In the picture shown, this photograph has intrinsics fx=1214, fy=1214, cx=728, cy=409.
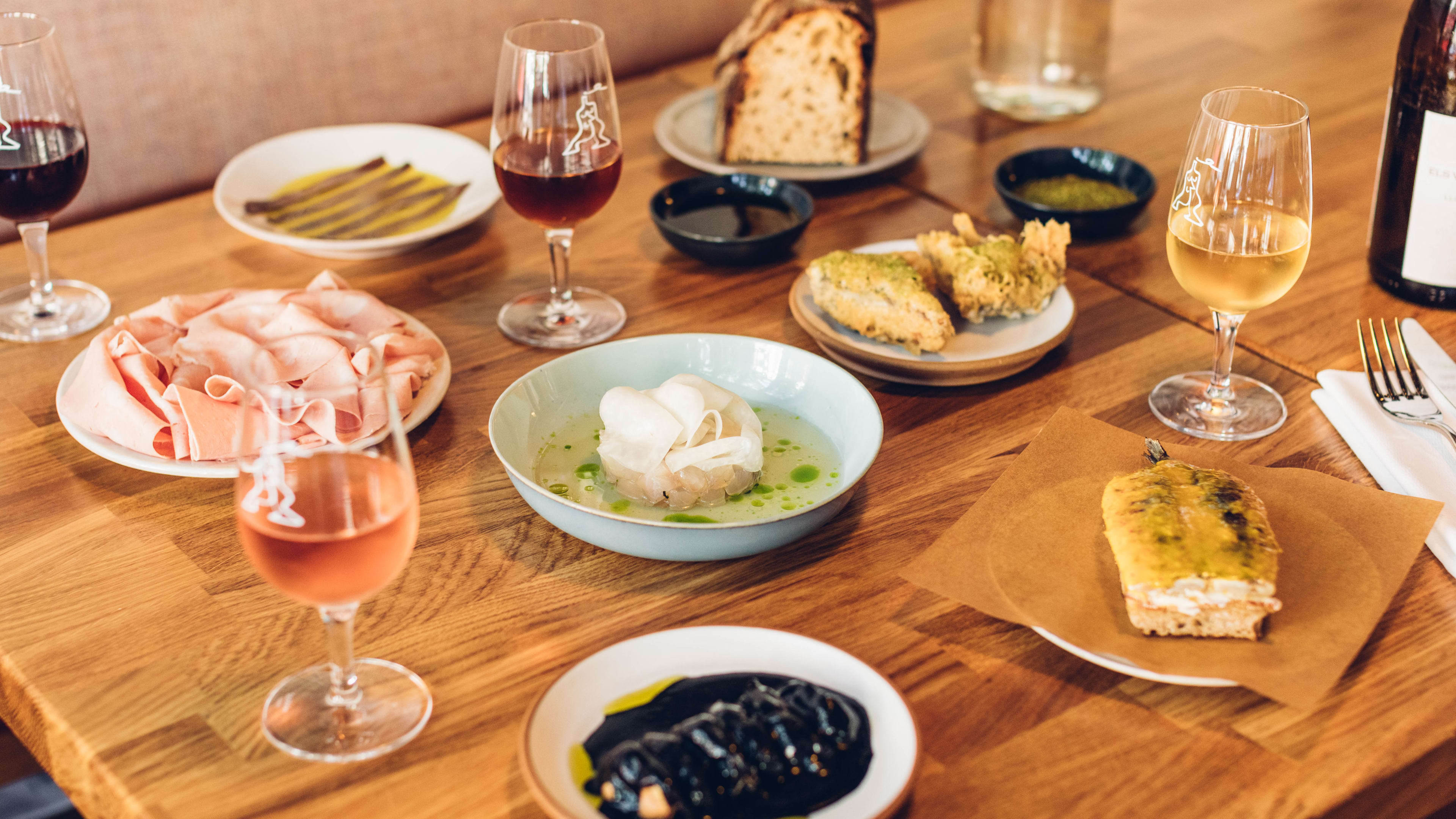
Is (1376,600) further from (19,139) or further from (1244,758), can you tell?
(19,139)

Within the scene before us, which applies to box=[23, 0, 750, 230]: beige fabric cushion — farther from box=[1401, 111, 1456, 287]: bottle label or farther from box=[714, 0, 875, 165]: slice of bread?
box=[1401, 111, 1456, 287]: bottle label

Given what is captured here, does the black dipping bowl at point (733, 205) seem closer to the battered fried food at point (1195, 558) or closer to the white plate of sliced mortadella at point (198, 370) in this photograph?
the white plate of sliced mortadella at point (198, 370)

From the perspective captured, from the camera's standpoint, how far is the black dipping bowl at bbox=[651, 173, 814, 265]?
1.42 m

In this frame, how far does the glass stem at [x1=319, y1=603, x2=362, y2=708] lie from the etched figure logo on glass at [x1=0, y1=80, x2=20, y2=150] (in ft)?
2.31

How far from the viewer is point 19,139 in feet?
3.94

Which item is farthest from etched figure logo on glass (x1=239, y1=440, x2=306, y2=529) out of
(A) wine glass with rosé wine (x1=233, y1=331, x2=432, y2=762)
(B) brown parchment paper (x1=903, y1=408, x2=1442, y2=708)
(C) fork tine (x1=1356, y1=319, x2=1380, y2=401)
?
(C) fork tine (x1=1356, y1=319, x2=1380, y2=401)

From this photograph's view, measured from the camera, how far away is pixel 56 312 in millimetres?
1322

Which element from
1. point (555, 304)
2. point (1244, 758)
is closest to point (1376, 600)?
point (1244, 758)

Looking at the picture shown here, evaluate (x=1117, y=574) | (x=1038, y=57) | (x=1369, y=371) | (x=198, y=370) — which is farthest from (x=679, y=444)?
(x=1038, y=57)

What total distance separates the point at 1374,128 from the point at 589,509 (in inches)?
59.5

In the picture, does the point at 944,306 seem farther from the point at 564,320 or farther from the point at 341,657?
the point at 341,657

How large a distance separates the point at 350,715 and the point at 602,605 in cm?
20

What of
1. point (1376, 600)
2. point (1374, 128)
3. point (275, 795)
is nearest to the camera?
point (275, 795)

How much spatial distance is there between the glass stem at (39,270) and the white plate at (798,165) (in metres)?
0.79
